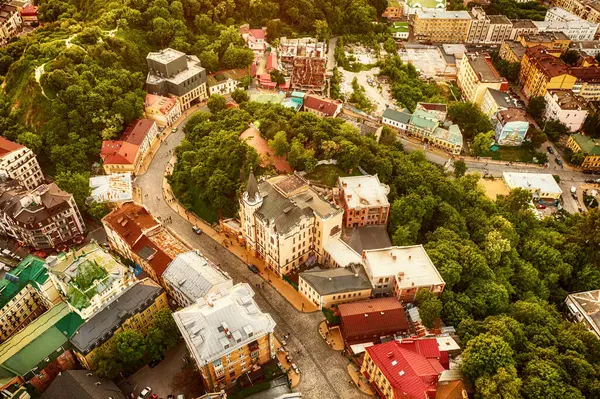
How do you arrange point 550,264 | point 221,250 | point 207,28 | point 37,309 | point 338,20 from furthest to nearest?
1. point 338,20
2. point 207,28
3. point 550,264
4. point 221,250
5. point 37,309

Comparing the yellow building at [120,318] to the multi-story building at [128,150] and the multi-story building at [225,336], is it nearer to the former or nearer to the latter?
the multi-story building at [225,336]

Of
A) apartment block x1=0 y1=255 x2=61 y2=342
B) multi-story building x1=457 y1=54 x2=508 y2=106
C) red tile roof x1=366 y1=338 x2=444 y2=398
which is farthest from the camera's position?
multi-story building x1=457 y1=54 x2=508 y2=106

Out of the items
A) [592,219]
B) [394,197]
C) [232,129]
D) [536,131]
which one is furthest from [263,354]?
[536,131]

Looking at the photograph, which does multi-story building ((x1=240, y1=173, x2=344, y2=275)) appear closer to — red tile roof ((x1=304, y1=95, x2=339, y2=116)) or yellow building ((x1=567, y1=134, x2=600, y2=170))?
red tile roof ((x1=304, y1=95, x2=339, y2=116))

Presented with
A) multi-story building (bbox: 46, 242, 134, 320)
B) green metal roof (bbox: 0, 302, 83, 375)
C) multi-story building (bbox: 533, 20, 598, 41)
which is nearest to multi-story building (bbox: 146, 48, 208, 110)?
multi-story building (bbox: 46, 242, 134, 320)

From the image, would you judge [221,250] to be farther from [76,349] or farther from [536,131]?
[536,131]

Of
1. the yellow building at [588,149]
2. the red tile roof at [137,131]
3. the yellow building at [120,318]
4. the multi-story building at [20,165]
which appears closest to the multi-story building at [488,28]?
the yellow building at [588,149]
